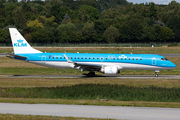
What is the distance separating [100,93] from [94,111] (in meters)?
6.96

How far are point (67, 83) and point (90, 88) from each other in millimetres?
5769

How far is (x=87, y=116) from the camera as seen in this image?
1638 cm

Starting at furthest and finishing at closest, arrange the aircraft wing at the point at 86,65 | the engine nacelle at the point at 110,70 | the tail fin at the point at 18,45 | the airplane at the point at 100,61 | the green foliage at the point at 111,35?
the green foliage at the point at 111,35
the tail fin at the point at 18,45
the airplane at the point at 100,61
the aircraft wing at the point at 86,65
the engine nacelle at the point at 110,70

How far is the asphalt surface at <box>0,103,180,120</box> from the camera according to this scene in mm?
16391

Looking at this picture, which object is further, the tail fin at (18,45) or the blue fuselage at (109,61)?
the tail fin at (18,45)

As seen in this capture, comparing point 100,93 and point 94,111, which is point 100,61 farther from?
point 94,111

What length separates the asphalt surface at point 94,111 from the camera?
16.4 m

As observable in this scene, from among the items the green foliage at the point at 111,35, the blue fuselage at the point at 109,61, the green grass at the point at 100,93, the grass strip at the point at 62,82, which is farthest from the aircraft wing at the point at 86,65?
the green foliage at the point at 111,35

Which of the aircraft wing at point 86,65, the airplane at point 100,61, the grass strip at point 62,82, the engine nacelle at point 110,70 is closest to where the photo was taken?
the grass strip at point 62,82

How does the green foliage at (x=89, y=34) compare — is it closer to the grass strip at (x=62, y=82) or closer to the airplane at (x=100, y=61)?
the airplane at (x=100, y=61)

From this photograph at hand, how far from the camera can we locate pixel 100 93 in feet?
80.9

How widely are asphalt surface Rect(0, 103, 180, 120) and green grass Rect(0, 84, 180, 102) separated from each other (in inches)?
171

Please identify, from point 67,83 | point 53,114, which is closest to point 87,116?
point 53,114

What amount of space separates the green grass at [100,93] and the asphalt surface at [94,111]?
4341 millimetres
